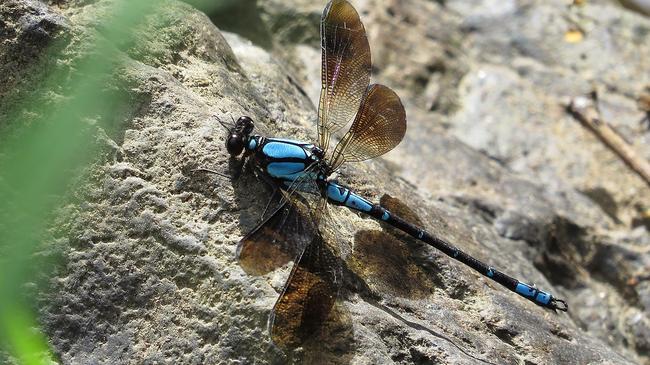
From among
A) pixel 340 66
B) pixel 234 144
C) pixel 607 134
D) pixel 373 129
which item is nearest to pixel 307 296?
pixel 234 144

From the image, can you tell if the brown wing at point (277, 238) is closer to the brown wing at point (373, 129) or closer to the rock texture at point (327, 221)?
the rock texture at point (327, 221)

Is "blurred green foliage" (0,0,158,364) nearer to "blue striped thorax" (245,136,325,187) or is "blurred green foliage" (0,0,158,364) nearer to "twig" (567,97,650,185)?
"blue striped thorax" (245,136,325,187)

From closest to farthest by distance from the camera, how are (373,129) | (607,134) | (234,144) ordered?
1. (234,144)
2. (373,129)
3. (607,134)

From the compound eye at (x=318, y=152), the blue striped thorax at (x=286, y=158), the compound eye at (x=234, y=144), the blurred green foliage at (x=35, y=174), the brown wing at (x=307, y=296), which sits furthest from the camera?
the compound eye at (x=318, y=152)

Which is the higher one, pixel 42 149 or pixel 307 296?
pixel 42 149

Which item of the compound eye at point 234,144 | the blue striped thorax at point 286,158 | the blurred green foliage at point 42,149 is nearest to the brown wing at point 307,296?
the blue striped thorax at point 286,158

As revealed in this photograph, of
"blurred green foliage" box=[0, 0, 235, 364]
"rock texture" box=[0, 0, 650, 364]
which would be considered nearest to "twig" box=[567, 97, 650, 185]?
"rock texture" box=[0, 0, 650, 364]

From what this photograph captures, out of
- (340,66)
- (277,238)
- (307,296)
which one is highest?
(340,66)

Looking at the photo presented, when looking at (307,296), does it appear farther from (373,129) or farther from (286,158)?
(373,129)
